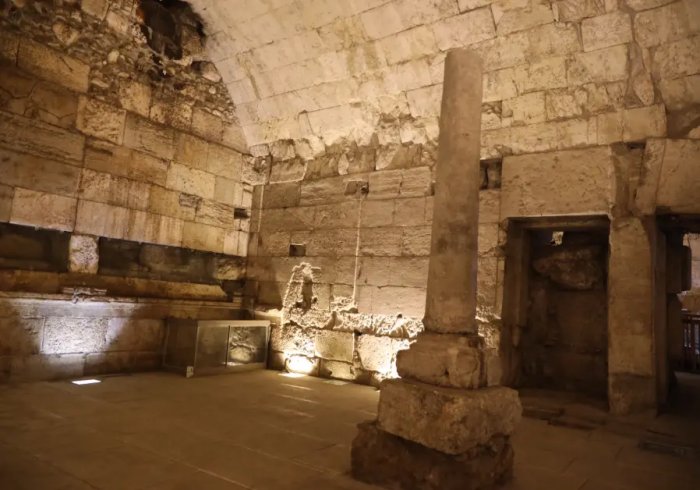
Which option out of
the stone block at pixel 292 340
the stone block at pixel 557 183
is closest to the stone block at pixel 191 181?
the stone block at pixel 292 340

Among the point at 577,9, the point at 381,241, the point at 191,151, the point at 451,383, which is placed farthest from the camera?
the point at 191,151

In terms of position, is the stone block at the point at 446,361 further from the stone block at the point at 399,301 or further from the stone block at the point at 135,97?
the stone block at the point at 135,97

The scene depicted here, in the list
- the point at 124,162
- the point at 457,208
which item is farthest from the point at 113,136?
the point at 457,208

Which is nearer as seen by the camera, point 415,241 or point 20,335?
point 20,335

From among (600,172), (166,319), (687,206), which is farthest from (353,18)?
(166,319)

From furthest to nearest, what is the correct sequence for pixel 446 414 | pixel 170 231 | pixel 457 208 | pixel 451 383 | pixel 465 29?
pixel 170 231
pixel 465 29
pixel 457 208
pixel 451 383
pixel 446 414

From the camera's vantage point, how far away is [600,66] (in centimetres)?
460

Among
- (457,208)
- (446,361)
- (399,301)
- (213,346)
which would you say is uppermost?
(457,208)

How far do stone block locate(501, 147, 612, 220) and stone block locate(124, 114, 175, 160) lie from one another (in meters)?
4.13

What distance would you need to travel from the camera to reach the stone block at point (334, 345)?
6062mm

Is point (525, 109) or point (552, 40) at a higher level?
point (552, 40)

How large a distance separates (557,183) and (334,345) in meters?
3.19

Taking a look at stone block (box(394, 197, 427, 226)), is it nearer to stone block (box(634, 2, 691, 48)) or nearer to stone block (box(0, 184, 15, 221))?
stone block (box(634, 2, 691, 48))

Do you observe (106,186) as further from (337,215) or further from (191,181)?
(337,215)
